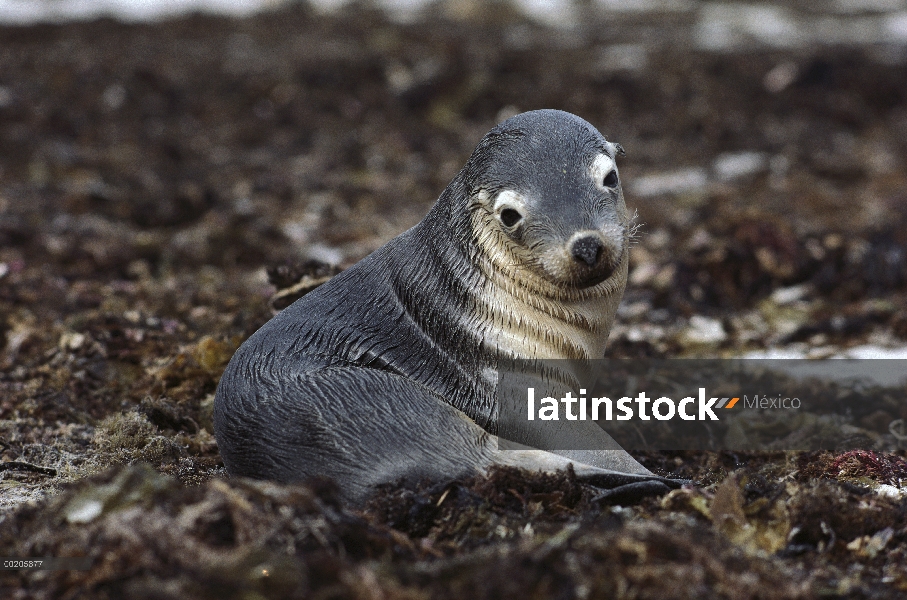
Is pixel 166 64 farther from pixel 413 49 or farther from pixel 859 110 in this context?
pixel 859 110

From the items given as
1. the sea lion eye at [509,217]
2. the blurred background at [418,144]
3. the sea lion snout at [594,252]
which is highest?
the sea lion eye at [509,217]

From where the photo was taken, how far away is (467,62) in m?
15.6

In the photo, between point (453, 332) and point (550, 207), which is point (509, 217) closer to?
point (550, 207)

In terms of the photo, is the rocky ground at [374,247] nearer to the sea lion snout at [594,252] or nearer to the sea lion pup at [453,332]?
the sea lion pup at [453,332]

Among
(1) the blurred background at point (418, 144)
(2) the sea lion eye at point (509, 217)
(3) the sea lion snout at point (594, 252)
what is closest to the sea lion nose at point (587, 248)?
(3) the sea lion snout at point (594, 252)

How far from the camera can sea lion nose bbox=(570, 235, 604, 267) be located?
4402mm

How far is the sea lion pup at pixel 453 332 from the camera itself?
433 cm

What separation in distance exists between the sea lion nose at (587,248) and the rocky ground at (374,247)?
975 mm

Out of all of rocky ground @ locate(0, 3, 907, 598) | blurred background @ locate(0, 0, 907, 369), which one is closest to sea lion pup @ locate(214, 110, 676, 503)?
rocky ground @ locate(0, 3, 907, 598)

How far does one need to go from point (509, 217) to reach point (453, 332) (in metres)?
0.58

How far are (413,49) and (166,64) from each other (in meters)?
3.91

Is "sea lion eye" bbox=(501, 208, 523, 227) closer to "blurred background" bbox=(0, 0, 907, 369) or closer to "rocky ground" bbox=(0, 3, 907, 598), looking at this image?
"rocky ground" bbox=(0, 3, 907, 598)

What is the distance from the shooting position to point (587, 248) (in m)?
4.40

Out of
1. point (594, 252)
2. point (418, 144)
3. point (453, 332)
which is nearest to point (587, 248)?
point (594, 252)
